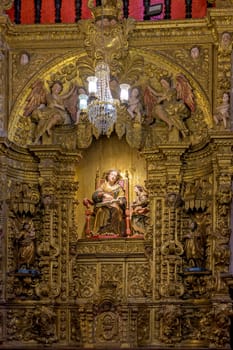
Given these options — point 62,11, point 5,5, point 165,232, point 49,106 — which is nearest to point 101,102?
point 49,106

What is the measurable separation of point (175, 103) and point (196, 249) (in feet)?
10.7

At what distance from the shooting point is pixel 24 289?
72.9 feet

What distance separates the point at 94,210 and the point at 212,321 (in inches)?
152

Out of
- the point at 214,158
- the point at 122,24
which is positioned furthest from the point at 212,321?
the point at 122,24

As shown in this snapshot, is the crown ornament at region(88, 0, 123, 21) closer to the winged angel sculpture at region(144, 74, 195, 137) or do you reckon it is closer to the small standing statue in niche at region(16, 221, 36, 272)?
the winged angel sculpture at region(144, 74, 195, 137)

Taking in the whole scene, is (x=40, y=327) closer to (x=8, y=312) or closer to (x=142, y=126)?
(x=8, y=312)

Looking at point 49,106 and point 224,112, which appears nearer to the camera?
point 224,112

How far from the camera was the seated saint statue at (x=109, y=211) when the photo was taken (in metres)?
22.8

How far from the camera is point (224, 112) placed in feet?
70.8

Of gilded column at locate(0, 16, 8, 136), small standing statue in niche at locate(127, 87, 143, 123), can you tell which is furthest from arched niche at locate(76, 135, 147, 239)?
gilded column at locate(0, 16, 8, 136)

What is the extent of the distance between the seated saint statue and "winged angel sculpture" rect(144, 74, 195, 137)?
75.0 inches

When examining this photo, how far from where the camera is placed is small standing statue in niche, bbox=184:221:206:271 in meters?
21.9

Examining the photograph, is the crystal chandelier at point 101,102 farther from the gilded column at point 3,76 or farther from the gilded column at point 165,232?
the gilded column at point 3,76

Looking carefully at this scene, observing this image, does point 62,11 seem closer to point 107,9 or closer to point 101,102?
point 107,9
